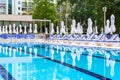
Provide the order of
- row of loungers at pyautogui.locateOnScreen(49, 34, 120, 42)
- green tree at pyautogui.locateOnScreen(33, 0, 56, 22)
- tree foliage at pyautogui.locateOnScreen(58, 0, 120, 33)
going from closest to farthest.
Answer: row of loungers at pyautogui.locateOnScreen(49, 34, 120, 42) < tree foliage at pyautogui.locateOnScreen(58, 0, 120, 33) < green tree at pyautogui.locateOnScreen(33, 0, 56, 22)

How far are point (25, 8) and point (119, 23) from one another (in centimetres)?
6055

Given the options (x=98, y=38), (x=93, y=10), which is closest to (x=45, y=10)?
(x=93, y=10)

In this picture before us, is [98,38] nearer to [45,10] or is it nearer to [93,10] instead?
[93,10]

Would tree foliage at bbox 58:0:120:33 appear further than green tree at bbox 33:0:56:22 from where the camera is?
No

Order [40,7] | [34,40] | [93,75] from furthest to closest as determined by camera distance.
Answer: [40,7] → [34,40] → [93,75]

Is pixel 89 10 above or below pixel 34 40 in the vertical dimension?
above

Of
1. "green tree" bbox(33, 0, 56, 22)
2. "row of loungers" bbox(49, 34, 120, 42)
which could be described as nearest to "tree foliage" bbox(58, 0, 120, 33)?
"green tree" bbox(33, 0, 56, 22)

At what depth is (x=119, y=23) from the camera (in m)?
27.4

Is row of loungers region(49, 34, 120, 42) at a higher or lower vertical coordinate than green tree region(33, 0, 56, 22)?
lower

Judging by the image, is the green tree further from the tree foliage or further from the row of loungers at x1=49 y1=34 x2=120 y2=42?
the row of loungers at x1=49 y1=34 x2=120 y2=42

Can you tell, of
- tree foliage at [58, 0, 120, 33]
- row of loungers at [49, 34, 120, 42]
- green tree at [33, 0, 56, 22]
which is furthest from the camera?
green tree at [33, 0, 56, 22]

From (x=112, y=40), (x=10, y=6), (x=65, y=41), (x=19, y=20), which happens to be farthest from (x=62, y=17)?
(x=112, y=40)

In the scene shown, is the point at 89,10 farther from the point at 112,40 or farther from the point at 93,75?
the point at 93,75

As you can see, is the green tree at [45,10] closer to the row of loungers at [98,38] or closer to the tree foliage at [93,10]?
the tree foliage at [93,10]
